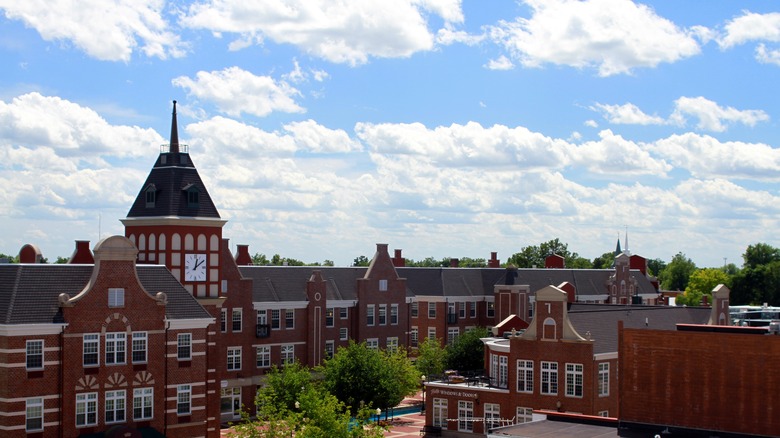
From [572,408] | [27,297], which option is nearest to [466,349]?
[572,408]

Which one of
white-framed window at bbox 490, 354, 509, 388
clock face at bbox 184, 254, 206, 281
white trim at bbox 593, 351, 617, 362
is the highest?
clock face at bbox 184, 254, 206, 281

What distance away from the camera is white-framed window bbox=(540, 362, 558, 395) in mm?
60250

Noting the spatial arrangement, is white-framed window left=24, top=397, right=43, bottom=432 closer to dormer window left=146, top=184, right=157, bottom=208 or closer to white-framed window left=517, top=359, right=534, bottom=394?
dormer window left=146, top=184, right=157, bottom=208

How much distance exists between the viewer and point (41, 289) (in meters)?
51.7

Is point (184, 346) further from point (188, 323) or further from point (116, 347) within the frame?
point (116, 347)

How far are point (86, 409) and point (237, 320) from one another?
27.5 metres

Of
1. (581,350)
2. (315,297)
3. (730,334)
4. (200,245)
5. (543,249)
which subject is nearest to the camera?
(730,334)

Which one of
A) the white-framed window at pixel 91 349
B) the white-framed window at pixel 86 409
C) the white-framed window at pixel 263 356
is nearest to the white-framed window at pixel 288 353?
the white-framed window at pixel 263 356

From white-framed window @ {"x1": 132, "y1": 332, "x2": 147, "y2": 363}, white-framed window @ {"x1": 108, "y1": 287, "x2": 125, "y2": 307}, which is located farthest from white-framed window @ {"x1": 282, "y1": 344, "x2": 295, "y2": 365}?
white-framed window @ {"x1": 108, "y1": 287, "x2": 125, "y2": 307}

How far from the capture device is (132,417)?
5334 centimetres

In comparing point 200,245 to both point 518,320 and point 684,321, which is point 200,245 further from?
point 684,321

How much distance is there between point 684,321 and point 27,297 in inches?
1921

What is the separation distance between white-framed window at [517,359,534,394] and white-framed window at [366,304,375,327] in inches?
1250

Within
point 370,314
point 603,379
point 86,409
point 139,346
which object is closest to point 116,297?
point 139,346
